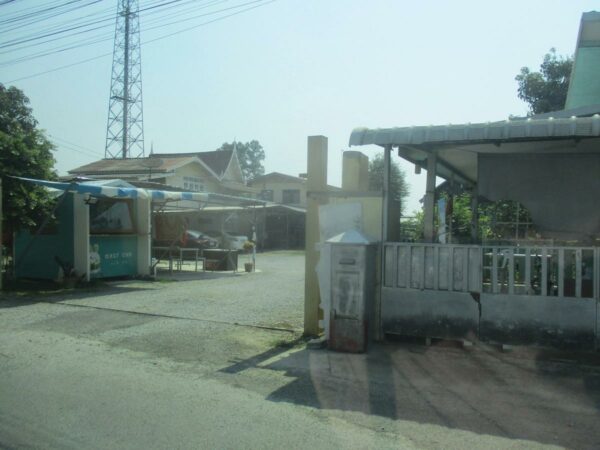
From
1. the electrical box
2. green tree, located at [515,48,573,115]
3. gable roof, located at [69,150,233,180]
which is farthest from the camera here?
gable roof, located at [69,150,233,180]

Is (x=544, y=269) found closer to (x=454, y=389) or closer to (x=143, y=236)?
(x=454, y=389)

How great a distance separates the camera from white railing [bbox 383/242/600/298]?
22.2ft

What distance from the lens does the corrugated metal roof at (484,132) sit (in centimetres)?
641


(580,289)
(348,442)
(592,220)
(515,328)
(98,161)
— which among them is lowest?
(348,442)

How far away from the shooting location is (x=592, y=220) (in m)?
8.21

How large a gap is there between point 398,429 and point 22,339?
5.85 m

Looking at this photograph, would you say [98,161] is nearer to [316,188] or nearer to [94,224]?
[94,224]

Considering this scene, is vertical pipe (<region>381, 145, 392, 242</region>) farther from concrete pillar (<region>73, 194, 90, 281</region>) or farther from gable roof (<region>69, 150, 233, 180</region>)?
gable roof (<region>69, 150, 233, 180</region>)

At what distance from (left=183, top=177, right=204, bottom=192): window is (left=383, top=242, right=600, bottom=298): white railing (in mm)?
29272

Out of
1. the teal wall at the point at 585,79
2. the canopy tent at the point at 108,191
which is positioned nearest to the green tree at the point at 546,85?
the teal wall at the point at 585,79

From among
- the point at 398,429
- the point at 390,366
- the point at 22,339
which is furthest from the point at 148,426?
the point at 22,339

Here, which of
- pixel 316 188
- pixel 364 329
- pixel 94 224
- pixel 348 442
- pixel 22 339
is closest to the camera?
pixel 348 442

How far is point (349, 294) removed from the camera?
7273 millimetres

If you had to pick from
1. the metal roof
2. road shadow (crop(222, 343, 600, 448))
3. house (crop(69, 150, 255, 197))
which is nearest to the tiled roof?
house (crop(69, 150, 255, 197))
